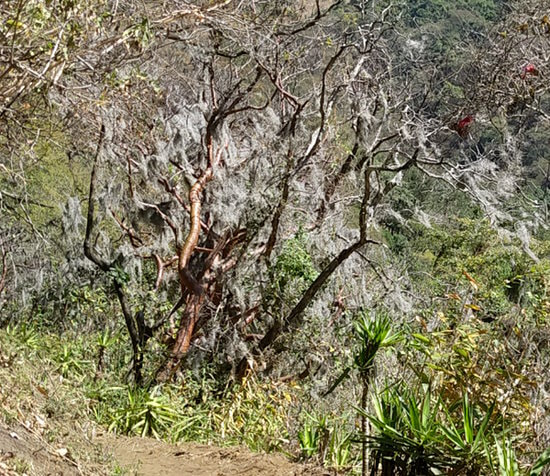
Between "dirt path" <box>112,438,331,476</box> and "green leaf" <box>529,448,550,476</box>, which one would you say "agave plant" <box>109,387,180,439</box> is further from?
"green leaf" <box>529,448,550,476</box>

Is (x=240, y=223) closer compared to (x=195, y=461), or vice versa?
(x=195, y=461)

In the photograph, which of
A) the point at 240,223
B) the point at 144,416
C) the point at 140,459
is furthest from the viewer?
the point at 240,223

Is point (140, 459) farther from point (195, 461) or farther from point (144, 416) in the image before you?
point (144, 416)

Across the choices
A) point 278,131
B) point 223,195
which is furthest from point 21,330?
point 278,131

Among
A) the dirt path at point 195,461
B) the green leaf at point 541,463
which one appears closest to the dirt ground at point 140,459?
the dirt path at point 195,461

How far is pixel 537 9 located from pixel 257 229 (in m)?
4.06

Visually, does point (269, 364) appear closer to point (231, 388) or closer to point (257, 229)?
point (231, 388)

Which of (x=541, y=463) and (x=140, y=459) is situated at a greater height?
(x=541, y=463)

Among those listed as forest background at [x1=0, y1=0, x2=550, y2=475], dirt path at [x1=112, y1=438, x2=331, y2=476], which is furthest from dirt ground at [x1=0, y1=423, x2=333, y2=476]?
forest background at [x1=0, y1=0, x2=550, y2=475]

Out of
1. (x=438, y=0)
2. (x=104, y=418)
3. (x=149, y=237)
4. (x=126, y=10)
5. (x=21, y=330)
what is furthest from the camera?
(x=438, y=0)

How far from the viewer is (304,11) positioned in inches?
396

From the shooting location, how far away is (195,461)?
18.7 feet

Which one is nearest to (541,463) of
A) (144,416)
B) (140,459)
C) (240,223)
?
(140,459)

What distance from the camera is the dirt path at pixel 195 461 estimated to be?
17.1 feet
